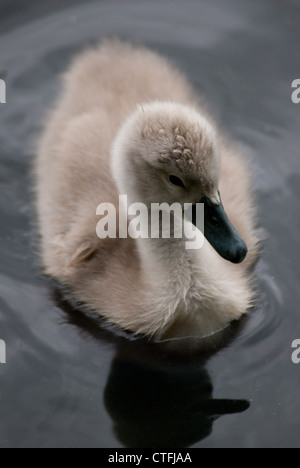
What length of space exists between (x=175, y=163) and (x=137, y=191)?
14.2 inches

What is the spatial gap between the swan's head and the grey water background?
0.64 metres

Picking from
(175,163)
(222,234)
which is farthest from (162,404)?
(175,163)

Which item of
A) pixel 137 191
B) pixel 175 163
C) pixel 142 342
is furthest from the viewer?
pixel 142 342

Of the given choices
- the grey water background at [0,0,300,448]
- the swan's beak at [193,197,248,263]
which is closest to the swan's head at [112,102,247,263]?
the swan's beak at [193,197,248,263]

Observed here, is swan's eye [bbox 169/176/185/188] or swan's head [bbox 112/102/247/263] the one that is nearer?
swan's head [bbox 112/102/247/263]

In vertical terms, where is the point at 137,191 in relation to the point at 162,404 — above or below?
above

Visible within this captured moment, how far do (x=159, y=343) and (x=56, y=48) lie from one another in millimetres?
2698

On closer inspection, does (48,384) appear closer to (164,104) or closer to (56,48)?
(164,104)

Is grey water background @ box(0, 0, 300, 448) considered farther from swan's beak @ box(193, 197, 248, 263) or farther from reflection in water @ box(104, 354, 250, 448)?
swan's beak @ box(193, 197, 248, 263)

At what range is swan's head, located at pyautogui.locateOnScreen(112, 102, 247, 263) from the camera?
4.01 meters

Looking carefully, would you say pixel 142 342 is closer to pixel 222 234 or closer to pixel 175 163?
pixel 222 234

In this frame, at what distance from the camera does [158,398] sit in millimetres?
4219

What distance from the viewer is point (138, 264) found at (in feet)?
15.0

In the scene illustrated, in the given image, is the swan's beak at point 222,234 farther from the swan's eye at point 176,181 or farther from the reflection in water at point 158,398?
the reflection in water at point 158,398
